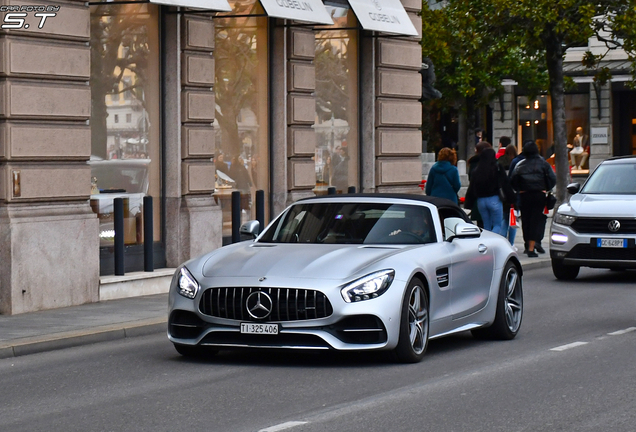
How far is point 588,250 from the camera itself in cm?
1723

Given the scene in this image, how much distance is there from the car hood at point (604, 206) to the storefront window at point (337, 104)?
4274 millimetres

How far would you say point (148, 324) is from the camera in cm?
1231

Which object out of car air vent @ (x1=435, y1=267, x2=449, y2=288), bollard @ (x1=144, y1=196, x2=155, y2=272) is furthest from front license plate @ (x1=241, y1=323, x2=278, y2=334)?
bollard @ (x1=144, y1=196, x2=155, y2=272)

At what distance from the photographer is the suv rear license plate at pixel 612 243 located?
17.0m

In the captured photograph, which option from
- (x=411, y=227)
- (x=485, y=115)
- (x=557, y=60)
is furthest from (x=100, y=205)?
(x=485, y=115)

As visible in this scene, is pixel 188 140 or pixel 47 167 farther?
pixel 188 140

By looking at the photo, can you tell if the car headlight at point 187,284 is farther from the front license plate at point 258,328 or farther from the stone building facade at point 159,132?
the stone building facade at point 159,132

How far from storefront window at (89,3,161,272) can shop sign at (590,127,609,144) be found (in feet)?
126

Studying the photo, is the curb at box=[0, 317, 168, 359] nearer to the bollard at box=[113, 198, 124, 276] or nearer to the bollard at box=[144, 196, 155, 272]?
the bollard at box=[113, 198, 124, 276]

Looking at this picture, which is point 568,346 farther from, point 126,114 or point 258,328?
point 126,114

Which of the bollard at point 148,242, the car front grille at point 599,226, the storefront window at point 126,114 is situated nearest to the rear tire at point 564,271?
the car front grille at point 599,226

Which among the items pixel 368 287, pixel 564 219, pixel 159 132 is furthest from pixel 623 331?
pixel 159 132

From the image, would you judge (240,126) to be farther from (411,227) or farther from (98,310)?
(411,227)

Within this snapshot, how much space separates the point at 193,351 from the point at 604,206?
28.3 ft
